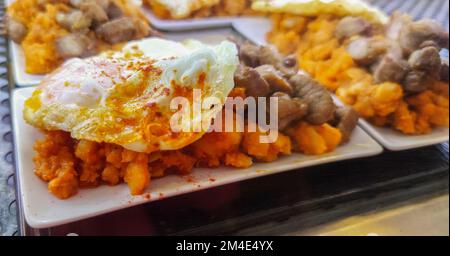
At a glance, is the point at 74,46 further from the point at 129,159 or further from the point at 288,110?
the point at 288,110

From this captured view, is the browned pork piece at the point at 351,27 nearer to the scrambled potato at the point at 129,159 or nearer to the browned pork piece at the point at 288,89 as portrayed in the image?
the browned pork piece at the point at 288,89

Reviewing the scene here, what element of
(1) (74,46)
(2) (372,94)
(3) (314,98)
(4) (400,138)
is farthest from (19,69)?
(4) (400,138)

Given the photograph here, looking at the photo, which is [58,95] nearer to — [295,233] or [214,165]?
[214,165]

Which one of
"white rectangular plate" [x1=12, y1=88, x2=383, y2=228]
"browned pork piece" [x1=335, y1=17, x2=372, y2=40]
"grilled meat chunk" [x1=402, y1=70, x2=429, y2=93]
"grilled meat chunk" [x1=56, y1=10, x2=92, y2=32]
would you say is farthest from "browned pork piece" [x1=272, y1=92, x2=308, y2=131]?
"grilled meat chunk" [x1=56, y1=10, x2=92, y2=32]

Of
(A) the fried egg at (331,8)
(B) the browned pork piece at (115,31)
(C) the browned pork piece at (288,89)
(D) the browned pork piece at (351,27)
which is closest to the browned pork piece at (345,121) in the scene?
(C) the browned pork piece at (288,89)

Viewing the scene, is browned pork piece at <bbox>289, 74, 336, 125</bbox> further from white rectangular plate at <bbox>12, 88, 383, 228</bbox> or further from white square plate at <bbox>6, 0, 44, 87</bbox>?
white square plate at <bbox>6, 0, 44, 87</bbox>

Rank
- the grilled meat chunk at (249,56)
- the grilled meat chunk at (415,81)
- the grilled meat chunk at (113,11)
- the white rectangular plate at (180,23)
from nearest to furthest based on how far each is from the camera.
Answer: the grilled meat chunk at (249,56) < the grilled meat chunk at (415,81) < the grilled meat chunk at (113,11) < the white rectangular plate at (180,23)

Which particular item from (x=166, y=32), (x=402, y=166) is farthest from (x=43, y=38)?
(x=402, y=166)
